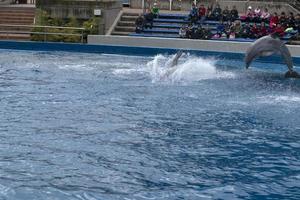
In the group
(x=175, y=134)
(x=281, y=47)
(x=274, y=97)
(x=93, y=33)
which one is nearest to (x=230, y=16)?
(x=93, y=33)

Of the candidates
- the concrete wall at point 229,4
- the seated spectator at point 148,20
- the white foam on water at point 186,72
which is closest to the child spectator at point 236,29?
the seated spectator at point 148,20

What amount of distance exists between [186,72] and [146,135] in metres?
8.70

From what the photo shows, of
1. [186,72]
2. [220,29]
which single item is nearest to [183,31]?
[220,29]

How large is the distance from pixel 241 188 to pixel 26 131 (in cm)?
449

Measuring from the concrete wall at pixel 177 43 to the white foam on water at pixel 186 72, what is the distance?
2529 millimetres

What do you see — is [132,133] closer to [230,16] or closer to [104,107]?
[104,107]

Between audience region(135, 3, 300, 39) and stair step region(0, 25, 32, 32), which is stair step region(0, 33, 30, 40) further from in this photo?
audience region(135, 3, 300, 39)

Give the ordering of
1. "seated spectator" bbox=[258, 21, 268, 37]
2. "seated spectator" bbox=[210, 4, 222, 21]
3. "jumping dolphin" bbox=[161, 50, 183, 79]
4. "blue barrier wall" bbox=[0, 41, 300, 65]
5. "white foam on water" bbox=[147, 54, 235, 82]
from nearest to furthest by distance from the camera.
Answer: "white foam on water" bbox=[147, 54, 235, 82]
"jumping dolphin" bbox=[161, 50, 183, 79]
"blue barrier wall" bbox=[0, 41, 300, 65]
"seated spectator" bbox=[258, 21, 268, 37]
"seated spectator" bbox=[210, 4, 222, 21]

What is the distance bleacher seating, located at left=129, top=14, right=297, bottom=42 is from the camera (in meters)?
27.2

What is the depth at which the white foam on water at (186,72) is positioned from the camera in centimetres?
1845

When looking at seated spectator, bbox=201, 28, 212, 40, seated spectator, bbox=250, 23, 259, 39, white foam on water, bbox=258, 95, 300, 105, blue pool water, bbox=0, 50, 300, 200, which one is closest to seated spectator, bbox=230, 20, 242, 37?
seated spectator, bbox=250, 23, 259, 39

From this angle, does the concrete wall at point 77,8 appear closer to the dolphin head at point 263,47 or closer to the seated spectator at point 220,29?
the seated spectator at point 220,29

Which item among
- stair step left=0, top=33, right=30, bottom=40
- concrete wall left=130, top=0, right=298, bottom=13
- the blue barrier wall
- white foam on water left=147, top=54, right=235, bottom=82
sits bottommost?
white foam on water left=147, top=54, right=235, bottom=82

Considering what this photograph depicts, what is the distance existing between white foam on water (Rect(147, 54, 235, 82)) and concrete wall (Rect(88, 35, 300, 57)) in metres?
2.53
